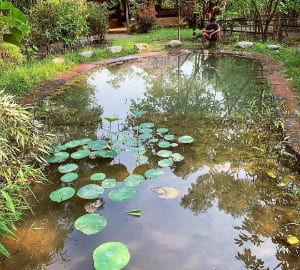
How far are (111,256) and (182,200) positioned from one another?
853mm

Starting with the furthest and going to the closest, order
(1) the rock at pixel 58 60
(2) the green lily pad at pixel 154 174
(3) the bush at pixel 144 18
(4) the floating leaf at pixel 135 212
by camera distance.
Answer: (3) the bush at pixel 144 18
(1) the rock at pixel 58 60
(2) the green lily pad at pixel 154 174
(4) the floating leaf at pixel 135 212

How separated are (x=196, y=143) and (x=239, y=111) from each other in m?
1.33

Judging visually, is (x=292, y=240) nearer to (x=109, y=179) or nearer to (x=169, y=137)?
(x=109, y=179)

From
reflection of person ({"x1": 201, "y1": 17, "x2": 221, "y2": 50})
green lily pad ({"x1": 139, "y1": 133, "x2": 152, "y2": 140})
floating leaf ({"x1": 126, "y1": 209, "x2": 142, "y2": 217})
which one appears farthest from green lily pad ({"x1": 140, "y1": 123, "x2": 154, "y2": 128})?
reflection of person ({"x1": 201, "y1": 17, "x2": 221, "y2": 50})

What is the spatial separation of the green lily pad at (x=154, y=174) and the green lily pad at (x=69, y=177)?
69cm

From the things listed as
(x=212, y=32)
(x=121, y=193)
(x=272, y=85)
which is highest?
(x=212, y=32)

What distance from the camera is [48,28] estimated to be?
7.87 m

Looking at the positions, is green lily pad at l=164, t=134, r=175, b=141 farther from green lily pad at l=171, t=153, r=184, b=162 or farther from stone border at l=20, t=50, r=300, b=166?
stone border at l=20, t=50, r=300, b=166

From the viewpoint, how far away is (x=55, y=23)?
312 inches

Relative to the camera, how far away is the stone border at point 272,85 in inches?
130

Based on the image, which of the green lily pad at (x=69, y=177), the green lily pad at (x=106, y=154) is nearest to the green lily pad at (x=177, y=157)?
the green lily pad at (x=106, y=154)

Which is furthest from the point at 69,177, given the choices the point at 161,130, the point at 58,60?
the point at 58,60

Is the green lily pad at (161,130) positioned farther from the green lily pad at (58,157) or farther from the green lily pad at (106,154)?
the green lily pad at (58,157)

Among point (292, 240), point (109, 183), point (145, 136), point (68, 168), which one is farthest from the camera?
point (145, 136)
